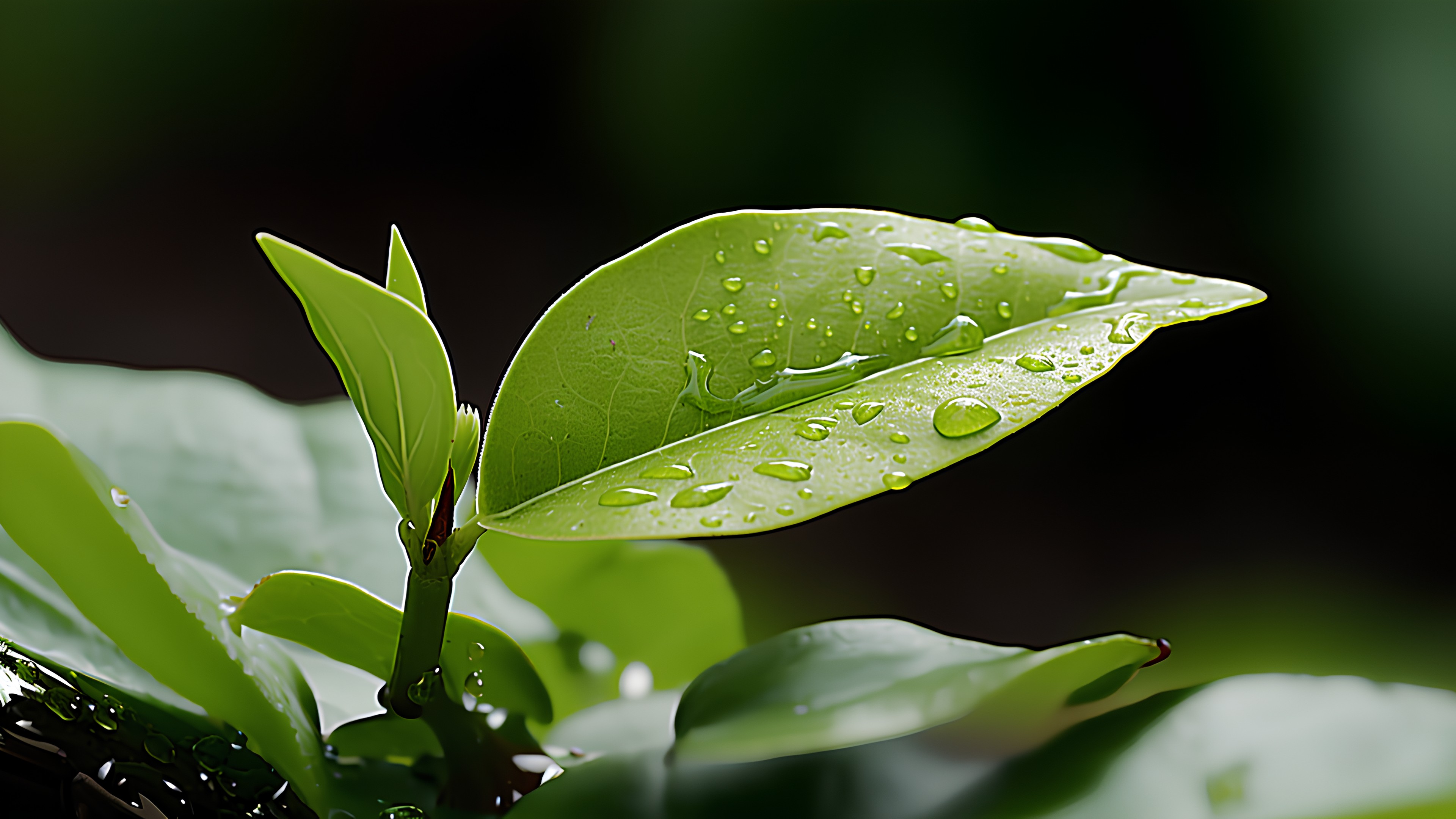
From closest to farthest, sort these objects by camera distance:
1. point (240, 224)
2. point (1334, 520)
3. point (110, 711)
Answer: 1. point (110, 711)
2. point (1334, 520)
3. point (240, 224)

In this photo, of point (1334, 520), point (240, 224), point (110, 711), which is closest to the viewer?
point (110, 711)

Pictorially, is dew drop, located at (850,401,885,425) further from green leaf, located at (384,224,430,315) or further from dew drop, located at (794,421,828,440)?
green leaf, located at (384,224,430,315)

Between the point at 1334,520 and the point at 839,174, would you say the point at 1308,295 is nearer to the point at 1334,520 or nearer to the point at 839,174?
the point at 1334,520

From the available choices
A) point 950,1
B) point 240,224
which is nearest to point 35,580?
point 240,224

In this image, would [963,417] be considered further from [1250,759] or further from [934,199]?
[934,199]

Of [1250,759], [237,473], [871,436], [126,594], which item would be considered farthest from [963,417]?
[237,473]

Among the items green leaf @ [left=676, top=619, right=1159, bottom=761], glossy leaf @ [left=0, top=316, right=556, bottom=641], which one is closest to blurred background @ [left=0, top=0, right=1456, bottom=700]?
glossy leaf @ [left=0, top=316, right=556, bottom=641]
